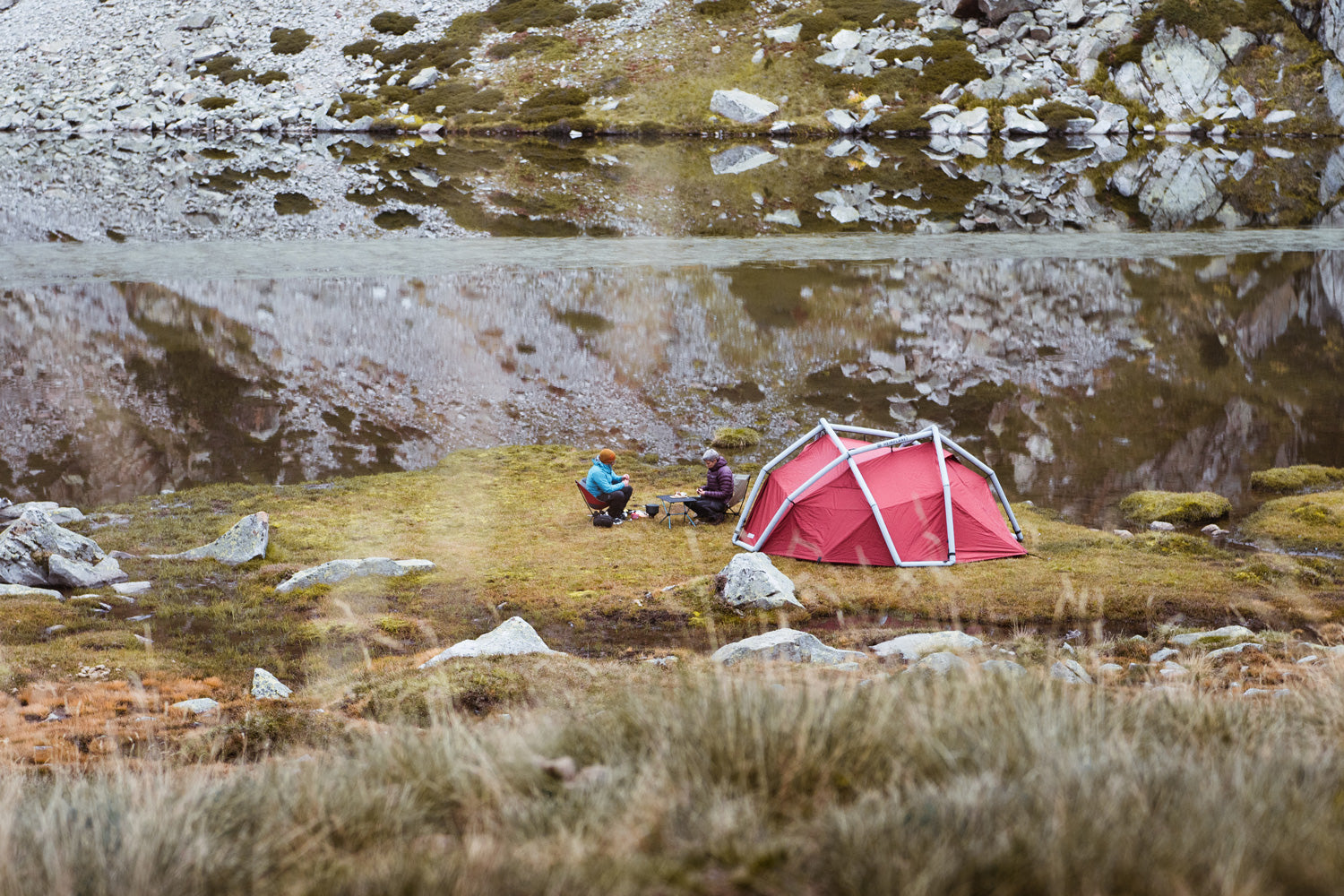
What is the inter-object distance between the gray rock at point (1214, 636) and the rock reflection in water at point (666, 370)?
6.46m

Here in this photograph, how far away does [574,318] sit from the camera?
33.9 m

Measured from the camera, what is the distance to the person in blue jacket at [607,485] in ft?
64.4

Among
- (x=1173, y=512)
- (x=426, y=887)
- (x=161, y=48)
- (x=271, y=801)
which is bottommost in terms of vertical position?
(x=1173, y=512)

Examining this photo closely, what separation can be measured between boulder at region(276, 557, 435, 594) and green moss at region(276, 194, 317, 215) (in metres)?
38.7

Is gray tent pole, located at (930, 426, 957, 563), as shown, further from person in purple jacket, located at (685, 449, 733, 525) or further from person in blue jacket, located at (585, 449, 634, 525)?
person in blue jacket, located at (585, 449, 634, 525)

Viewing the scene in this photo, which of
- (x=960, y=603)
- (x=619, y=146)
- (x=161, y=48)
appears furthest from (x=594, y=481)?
(x=161, y=48)

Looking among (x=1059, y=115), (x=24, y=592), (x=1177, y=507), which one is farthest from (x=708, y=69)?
(x=24, y=592)

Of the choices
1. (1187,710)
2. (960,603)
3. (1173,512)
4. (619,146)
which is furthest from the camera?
(619,146)

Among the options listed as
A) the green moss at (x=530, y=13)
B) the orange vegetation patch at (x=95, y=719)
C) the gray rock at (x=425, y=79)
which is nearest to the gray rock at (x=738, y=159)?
the green moss at (x=530, y=13)

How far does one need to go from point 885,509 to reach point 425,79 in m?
83.8

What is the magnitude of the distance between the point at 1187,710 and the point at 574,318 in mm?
28184

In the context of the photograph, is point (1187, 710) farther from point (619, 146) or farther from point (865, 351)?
point (619, 146)

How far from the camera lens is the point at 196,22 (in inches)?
3890

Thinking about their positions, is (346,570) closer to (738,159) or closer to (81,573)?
(81,573)
